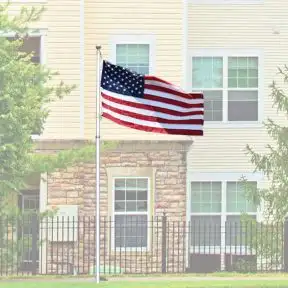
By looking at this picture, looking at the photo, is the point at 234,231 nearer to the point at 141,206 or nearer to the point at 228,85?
the point at 141,206

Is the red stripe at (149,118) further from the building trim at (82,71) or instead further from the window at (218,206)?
the window at (218,206)

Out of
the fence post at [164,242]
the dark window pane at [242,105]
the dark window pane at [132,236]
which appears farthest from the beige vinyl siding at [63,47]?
the dark window pane at [242,105]

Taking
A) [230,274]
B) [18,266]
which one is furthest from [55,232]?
[230,274]

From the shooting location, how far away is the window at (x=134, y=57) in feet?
121

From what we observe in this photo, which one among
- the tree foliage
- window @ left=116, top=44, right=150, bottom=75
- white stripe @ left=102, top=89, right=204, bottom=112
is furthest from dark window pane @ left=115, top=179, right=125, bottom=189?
white stripe @ left=102, top=89, right=204, bottom=112

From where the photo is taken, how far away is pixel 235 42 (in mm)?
39125

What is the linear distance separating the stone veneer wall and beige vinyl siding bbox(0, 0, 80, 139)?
1.20m

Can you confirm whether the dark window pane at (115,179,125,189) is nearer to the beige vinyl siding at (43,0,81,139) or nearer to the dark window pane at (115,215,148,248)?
the dark window pane at (115,215,148,248)

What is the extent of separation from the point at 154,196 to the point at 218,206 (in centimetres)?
313

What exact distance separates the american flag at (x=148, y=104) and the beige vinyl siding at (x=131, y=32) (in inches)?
372

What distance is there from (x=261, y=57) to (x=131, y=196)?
20.3ft

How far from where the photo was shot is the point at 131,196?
1460 inches

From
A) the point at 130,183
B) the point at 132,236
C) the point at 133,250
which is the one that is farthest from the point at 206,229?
the point at 130,183

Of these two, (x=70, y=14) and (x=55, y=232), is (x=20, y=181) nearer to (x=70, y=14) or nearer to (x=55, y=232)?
(x=55, y=232)
